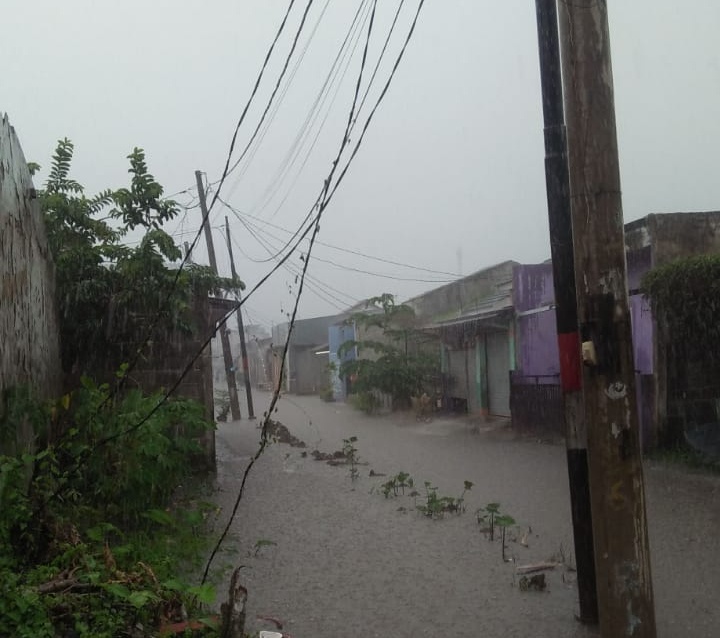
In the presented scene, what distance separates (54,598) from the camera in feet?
11.6

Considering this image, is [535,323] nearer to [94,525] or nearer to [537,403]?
[537,403]

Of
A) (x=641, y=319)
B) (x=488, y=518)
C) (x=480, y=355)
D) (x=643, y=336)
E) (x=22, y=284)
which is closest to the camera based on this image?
(x=22, y=284)

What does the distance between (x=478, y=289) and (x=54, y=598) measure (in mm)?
24327

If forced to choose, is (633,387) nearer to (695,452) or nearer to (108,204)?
(695,452)

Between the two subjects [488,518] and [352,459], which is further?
[352,459]

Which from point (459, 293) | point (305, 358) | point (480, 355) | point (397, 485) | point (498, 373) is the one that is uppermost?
point (459, 293)

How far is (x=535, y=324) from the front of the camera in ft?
52.9

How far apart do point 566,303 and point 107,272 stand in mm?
6999

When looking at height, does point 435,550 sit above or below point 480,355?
below

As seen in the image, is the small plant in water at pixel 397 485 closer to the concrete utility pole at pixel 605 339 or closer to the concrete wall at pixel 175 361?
the concrete wall at pixel 175 361

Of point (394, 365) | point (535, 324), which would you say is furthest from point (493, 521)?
point (394, 365)

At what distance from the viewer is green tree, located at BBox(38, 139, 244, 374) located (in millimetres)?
9664

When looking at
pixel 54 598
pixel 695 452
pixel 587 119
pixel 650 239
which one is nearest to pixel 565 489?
pixel 695 452

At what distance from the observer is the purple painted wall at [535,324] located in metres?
15.6
